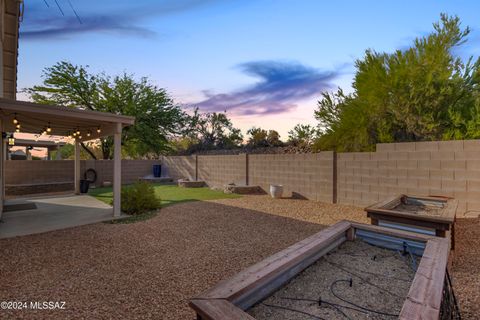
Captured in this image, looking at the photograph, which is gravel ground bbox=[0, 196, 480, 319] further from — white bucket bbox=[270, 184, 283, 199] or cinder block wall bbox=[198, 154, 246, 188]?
cinder block wall bbox=[198, 154, 246, 188]

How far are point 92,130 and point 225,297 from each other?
9.16 m

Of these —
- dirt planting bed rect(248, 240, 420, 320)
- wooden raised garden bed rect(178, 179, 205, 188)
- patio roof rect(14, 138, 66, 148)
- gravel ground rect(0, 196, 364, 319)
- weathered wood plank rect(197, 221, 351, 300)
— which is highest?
patio roof rect(14, 138, 66, 148)

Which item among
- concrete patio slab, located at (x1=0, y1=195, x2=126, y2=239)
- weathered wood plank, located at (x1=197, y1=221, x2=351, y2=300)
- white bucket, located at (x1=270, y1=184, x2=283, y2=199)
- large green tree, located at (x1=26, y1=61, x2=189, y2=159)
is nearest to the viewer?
weathered wood plank, located at (x1=197, y1=221, x2=351, y2=300)

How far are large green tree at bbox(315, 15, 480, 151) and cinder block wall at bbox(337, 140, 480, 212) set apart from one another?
1.47 m

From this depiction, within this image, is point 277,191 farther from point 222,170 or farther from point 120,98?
point 120,98

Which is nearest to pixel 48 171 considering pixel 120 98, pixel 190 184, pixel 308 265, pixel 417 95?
pixel 120 98

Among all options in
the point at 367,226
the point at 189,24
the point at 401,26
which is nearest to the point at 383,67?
the point at 401,26

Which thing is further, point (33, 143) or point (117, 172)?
point (33, 143)

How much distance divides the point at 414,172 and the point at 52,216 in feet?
31.2

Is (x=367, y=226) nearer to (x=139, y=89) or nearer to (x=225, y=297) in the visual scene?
(x=225, y=297)

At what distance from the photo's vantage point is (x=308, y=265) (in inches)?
106

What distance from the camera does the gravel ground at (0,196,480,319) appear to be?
2.68 m

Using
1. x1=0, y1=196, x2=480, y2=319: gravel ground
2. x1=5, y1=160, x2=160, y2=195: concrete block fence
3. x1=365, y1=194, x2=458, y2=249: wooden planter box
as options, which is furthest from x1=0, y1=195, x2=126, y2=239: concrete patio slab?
x1=365, y1=194, x2=458, y2=249: wooden planter box

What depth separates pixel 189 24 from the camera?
7.82 meters
